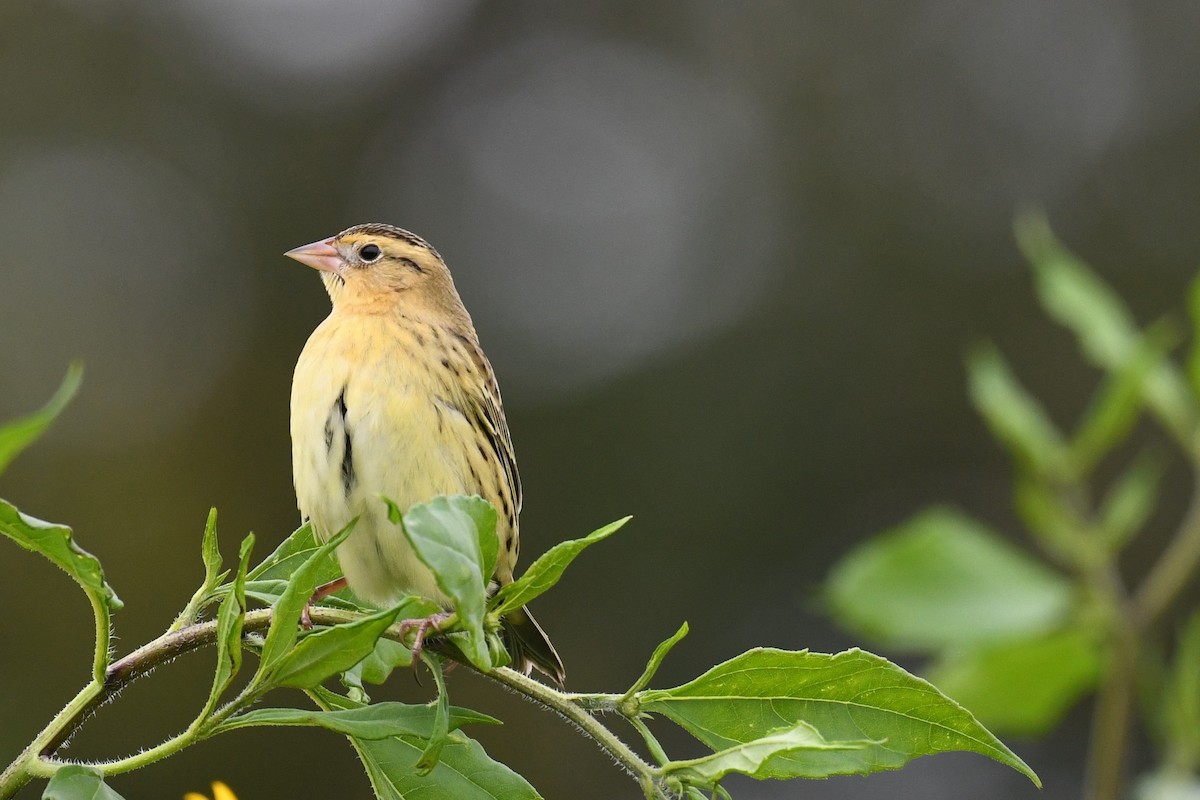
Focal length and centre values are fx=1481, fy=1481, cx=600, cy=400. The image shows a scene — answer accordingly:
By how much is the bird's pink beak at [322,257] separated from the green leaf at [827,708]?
3084mm

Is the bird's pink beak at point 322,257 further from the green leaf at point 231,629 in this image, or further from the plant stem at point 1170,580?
the green leaf at point 231,629

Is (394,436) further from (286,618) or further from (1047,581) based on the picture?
(286,618)

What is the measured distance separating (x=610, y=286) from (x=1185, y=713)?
11468 millimetres

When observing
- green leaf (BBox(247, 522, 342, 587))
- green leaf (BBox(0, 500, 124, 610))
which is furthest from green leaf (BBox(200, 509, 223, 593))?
green leaf (BBox(0, 500, 124, 610))

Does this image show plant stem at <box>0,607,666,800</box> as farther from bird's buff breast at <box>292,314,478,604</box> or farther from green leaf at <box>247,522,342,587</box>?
bird's buff breast at <box>292,314,478,604</box>

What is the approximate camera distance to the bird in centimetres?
345

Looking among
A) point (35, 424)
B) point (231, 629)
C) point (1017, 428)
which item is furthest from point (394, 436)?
point (35, 424)

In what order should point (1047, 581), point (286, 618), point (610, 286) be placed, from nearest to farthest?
1. point (286, 618)
2. point (1047, 581)
3. point (610, 286)

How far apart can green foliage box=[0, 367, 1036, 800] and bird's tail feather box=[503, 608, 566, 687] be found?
5.63 ft

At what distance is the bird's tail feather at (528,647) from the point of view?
3594 mm

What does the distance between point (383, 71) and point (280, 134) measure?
1.45 metres

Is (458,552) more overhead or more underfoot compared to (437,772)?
more overhead

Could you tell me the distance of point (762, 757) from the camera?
1589 millimetres

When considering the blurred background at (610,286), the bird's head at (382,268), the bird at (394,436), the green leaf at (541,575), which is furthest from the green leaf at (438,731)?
the blurred background at (610,286)
